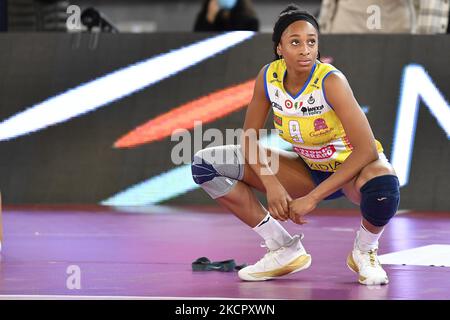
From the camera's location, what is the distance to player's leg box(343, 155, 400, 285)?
4218 mm

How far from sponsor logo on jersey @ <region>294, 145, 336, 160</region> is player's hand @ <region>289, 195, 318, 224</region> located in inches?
12.4

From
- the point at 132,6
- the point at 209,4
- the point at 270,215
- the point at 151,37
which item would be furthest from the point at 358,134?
the point at 132,6

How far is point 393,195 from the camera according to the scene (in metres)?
4.22

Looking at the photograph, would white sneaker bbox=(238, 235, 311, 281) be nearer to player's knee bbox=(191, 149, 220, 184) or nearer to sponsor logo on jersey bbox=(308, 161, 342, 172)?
sponsor logo on jersey bbox=(308, 161, 342, 172)

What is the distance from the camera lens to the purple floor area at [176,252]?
4.15 metres

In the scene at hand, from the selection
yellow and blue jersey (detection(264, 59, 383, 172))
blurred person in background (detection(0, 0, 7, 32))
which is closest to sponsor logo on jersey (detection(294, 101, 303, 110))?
yellow and blue jersey (detection(264, 59, 383, 172))

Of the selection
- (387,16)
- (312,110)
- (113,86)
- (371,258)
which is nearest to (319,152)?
(312,110)

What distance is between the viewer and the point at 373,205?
4246 mm

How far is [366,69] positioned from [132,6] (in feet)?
27.4

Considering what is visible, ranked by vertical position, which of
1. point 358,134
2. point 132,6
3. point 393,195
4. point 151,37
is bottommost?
point 393,195

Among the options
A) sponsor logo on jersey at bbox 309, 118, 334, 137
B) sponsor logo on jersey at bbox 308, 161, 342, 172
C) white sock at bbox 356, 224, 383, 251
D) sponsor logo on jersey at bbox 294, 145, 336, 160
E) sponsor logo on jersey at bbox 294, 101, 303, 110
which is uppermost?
sponsor logo on jersey at bbox 294, 101, 303, 110

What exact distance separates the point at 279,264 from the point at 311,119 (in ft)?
2.34

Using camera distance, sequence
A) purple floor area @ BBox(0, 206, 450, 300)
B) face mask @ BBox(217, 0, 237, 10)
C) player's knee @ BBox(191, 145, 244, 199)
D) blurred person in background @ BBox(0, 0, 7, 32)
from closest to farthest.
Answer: purple floor area @ BBox(0, 206, 450, 300) < player's knee @ BBox(191, 145, 244, 199) < face mask @ BBox(217, 0, 237, 10) < blurred person in background @ BBox(0, 0, 7, 32)
